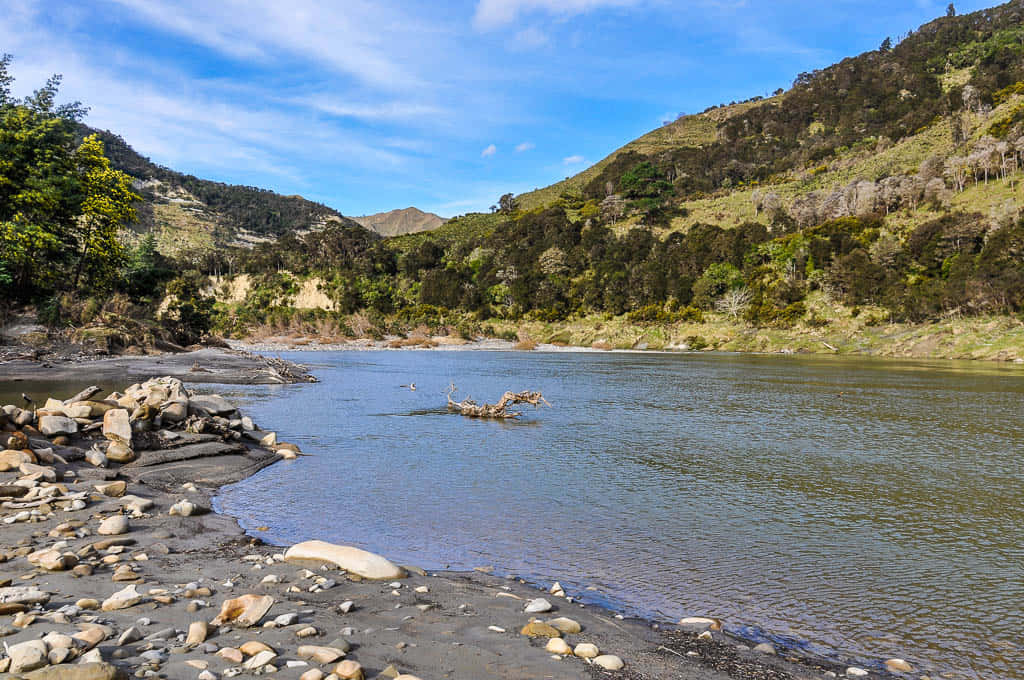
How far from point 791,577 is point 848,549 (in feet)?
6.13

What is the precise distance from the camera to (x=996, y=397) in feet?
90.4

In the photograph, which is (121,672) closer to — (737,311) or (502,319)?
(737,311)

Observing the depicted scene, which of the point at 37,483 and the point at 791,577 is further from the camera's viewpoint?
the point at 37,483

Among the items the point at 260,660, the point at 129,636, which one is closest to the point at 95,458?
the point at 129,636

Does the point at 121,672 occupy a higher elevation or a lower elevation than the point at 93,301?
lower

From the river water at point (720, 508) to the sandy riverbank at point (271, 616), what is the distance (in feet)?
2.94

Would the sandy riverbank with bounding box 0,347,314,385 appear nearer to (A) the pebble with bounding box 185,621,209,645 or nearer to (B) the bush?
(B) the bush

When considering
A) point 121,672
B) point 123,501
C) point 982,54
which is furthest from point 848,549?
point 982,54

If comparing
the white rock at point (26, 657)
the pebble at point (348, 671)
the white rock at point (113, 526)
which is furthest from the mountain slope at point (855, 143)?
the white rock at point (26, 657)

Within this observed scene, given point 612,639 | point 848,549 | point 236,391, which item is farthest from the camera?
point 236,391

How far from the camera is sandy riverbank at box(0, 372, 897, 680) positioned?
4.57 meters

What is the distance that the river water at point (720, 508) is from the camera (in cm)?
683

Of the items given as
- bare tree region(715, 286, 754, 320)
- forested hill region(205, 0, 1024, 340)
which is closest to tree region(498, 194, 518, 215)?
forested hill region(205, 0, 1024, 340)

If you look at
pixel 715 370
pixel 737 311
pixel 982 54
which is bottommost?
pixel 715 370
